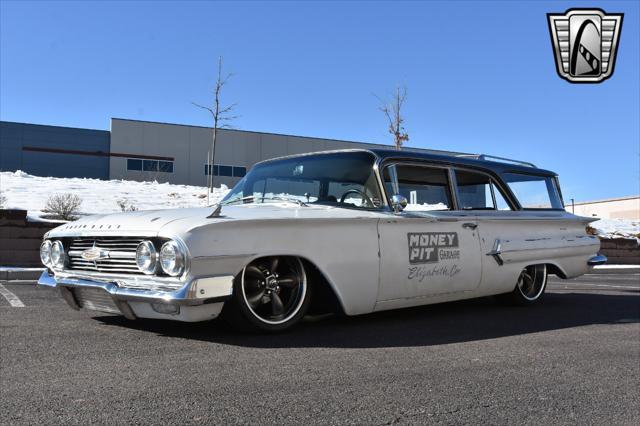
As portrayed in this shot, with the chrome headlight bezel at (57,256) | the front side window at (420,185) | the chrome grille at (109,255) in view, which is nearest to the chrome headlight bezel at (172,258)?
the chrome grille at (109,255)

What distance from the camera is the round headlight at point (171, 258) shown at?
140 inches

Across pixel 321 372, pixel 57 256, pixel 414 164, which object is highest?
pixel 414 164

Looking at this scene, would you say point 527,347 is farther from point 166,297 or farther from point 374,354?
point 166,297

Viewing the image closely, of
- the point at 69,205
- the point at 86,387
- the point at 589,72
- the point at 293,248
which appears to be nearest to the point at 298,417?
the point at 86,387

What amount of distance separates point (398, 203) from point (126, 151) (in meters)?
34.4

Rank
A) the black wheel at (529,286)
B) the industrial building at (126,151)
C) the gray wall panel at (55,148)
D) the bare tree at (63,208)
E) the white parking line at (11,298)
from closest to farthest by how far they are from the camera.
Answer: the white parking line at (11,298) → the black wheel at (529,286) → the bare tree at (63,208) → the gray wall panel at (55,148) → the industrial building at (126,151)

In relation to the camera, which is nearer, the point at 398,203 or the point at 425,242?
the point at 398,203

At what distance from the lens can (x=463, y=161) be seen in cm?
562

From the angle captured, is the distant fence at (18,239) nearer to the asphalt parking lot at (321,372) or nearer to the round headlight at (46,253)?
the asphalt parking lot at (321,372)

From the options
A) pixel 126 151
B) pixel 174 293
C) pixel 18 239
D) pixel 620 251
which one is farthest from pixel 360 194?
pixel 126 151

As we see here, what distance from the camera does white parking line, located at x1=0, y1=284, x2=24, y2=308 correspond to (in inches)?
211

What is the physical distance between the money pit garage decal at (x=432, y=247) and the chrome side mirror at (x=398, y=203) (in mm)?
231

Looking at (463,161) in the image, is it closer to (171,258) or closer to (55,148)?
(171,258)

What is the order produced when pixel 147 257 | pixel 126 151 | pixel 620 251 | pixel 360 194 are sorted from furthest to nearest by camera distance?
pixel 126 151, pixel 620 251, pixel 360 194, pixel 147 257
